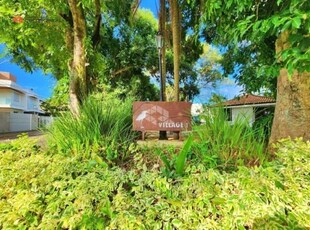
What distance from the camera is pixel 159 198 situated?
3037 millimetres

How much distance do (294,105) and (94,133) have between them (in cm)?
297

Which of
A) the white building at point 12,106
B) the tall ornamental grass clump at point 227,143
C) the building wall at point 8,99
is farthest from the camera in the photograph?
the building wall at point 8,99

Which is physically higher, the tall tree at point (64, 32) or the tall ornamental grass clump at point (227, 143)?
the tall tree at point (64, 32)

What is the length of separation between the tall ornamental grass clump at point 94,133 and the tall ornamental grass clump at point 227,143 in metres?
1.18

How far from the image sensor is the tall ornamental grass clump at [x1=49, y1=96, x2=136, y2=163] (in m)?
4.10

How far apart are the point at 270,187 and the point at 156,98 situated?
1646cm

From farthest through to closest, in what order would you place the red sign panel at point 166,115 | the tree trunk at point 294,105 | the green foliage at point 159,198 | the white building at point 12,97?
the white building at point 12,97 → the red sign panel at point 166,115 → the tree trunk at point 294,105 → the green foliage at point 159,198

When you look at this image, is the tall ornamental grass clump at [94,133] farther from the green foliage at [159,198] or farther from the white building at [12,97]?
the white building at [12,97]

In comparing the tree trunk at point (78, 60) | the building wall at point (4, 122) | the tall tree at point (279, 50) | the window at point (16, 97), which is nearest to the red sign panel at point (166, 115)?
the tree trunk at point (78, 60)

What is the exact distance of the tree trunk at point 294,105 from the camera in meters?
4.05

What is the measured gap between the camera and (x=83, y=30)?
7188mm

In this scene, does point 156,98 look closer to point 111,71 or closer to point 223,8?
point 111,71

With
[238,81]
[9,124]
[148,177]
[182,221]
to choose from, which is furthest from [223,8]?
[9,124]

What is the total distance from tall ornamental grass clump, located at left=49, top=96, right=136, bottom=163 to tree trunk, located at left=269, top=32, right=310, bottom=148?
236cm
